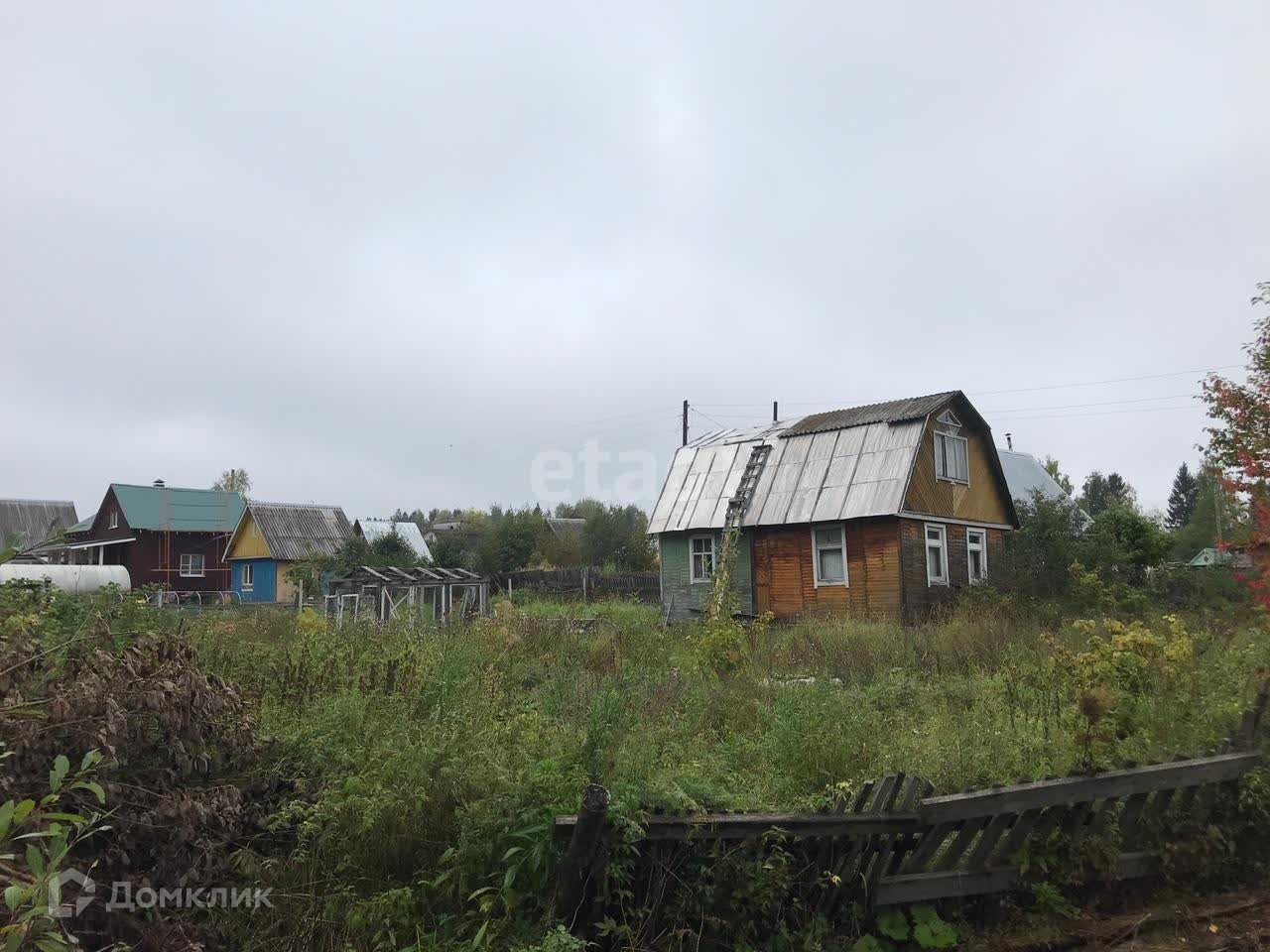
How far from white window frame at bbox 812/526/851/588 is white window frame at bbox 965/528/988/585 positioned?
12.4 feet

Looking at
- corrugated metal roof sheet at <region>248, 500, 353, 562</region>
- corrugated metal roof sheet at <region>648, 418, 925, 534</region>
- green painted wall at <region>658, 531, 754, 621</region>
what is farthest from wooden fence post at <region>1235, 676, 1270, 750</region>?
corrugated metal roof sheet at <region>248, 500, 353, 562</region>

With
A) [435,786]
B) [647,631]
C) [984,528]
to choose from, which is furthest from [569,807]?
[984,528]

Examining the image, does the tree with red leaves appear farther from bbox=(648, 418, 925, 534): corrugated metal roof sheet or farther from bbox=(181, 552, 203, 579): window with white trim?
bbox=(181, 552, 203, 579): window with white trim

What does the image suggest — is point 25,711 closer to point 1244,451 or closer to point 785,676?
point 785,676

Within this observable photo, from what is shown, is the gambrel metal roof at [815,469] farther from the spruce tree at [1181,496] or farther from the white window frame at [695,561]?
the spruce tree at [1181,496]

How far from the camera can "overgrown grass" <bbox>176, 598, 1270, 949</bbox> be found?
14.2ft

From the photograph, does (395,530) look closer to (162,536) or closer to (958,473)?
(162,536)

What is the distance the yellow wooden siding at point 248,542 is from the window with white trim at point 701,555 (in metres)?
23.5

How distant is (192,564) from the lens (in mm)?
42375

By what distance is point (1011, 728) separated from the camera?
Answer: 596 cm

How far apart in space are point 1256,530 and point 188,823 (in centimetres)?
1319

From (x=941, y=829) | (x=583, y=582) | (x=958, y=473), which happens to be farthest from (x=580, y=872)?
(x=583, y=582)

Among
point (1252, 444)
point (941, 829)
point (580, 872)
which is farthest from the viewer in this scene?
point (1252, 444)

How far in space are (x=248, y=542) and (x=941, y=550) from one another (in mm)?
32129
